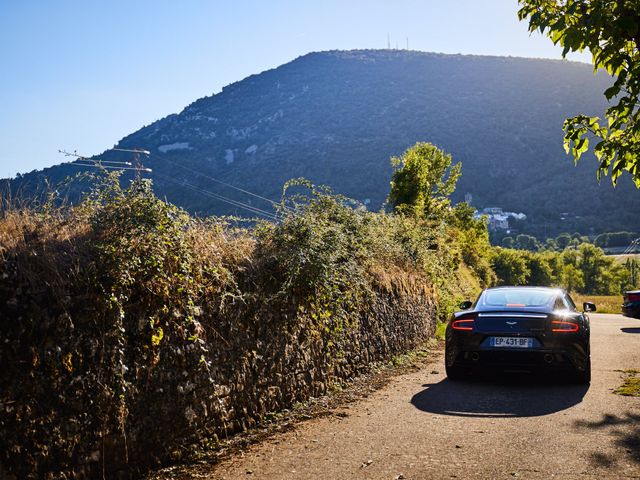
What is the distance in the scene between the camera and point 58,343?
4270mm

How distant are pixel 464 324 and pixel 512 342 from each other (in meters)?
0.75

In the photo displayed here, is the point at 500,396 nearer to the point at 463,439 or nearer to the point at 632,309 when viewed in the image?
the point at 463,439

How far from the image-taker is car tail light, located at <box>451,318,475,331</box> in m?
8.82

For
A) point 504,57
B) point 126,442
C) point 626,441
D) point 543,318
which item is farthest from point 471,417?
point 504,57

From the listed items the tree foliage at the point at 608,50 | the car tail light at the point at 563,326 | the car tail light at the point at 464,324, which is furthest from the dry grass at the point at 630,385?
the tree foliage at the point at 608,50

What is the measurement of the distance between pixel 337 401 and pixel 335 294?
148 centimetres

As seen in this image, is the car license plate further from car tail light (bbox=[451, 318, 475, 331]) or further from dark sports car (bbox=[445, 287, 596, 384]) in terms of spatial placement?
car tail light (bbox=[451, 318, 475, 331])

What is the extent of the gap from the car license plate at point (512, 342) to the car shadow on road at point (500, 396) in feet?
2.08

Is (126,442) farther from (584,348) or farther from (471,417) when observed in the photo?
(584,348)

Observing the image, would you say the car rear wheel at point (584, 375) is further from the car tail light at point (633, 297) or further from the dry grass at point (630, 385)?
the car tail light at point (633, 297)

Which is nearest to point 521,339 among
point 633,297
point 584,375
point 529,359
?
point 529,359

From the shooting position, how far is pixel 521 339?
332 inches

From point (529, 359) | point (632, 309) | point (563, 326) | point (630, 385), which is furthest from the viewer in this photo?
point (632, 309)

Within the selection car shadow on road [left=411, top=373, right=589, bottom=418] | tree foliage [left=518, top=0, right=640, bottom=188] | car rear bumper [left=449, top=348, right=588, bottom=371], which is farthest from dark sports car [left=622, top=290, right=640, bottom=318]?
tree foliage [left=518, top=0, right=640, bottom=188]
